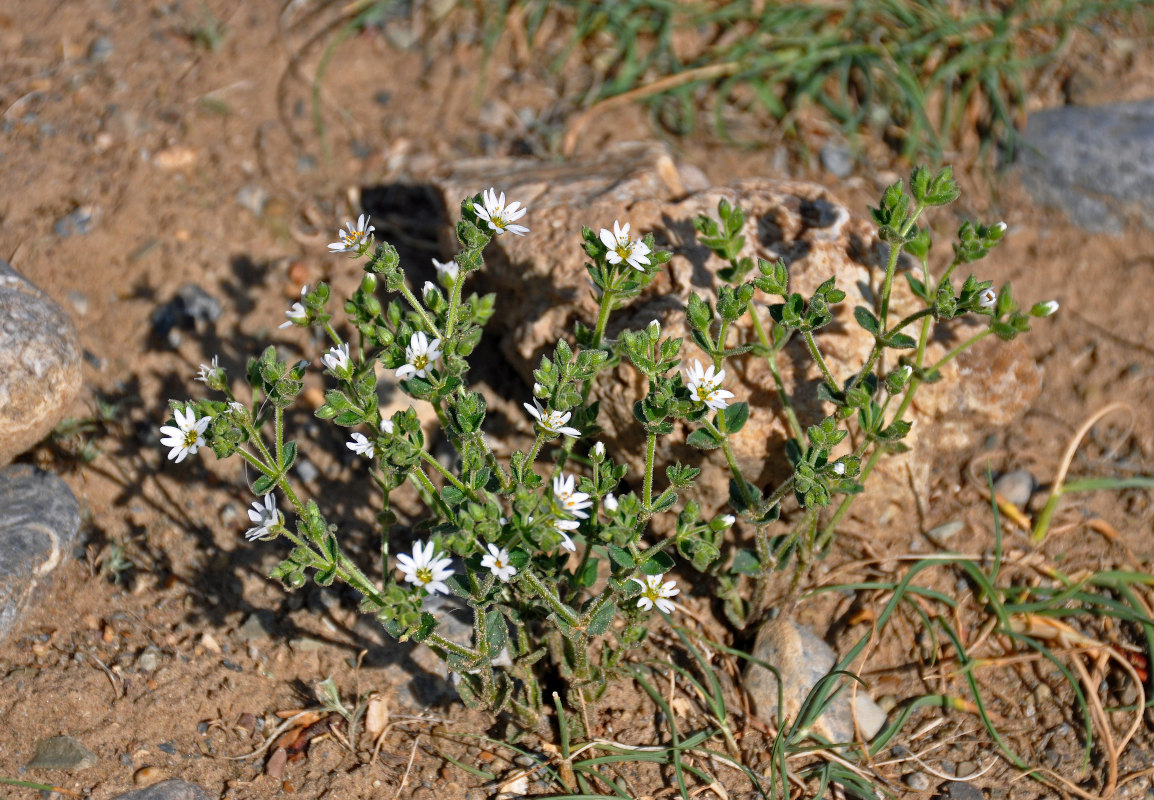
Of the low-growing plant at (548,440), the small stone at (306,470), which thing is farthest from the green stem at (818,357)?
the small stone at (306,470)

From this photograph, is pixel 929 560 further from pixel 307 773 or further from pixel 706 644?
pixel 307 773

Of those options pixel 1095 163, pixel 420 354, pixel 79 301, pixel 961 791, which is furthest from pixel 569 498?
pixel 1095 163

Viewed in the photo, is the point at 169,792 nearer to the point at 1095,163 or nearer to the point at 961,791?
the point at 961,791

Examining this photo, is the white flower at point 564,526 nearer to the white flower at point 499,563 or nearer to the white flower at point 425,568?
the white flower at point 499,563

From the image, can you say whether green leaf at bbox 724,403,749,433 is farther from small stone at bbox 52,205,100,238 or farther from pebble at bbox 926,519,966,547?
small stone at bbox 52,205,100,238

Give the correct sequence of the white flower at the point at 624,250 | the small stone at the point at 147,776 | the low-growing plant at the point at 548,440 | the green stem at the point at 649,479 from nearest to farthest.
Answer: the low-growing plant at the point at 548,440
the green stem at the point at 649,479
the white flower at the point at 624,250
the small stone at the point at 147,776

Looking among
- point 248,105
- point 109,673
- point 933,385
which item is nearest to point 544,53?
point 248,105
